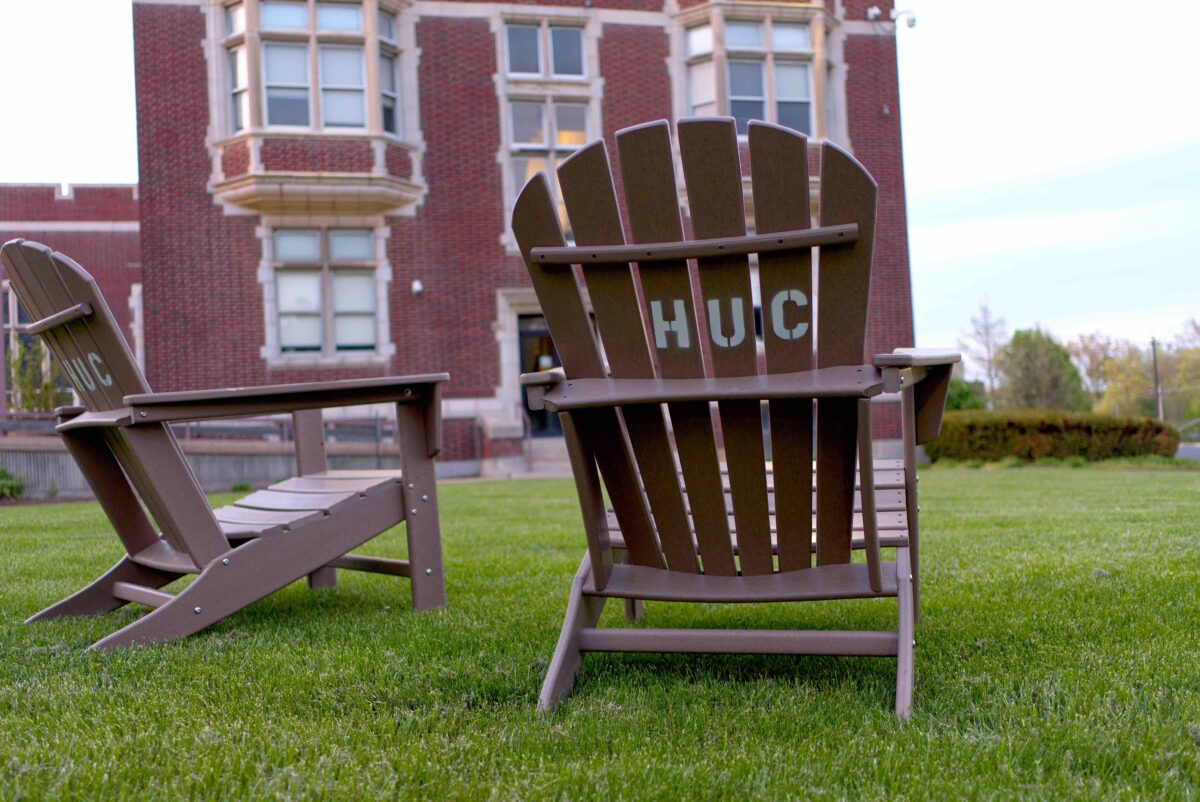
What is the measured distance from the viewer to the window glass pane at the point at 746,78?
17391mm

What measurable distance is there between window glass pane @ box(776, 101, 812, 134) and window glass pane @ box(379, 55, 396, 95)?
6.00m

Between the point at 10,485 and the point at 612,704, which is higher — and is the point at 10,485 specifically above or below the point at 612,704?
below

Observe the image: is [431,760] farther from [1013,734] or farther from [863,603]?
[863,603]

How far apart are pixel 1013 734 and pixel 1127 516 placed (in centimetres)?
486

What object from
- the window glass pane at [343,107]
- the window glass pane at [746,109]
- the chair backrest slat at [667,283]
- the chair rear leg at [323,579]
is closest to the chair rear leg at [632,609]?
the chair backrest slat at [667,283]

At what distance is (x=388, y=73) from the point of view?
647 inches

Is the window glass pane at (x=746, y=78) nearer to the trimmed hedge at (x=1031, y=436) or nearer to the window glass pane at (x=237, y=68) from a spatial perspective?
the trimmed hedge at (x=1031, y=436)

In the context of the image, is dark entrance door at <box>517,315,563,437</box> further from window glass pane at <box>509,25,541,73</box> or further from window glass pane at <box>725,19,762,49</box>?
window glass pane at <box>725,19,762,49</box>

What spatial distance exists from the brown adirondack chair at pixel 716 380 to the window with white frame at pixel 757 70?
15.3 metres

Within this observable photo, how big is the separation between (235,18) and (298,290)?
397 cm

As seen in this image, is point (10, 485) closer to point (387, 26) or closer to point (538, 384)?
point (387, 26)

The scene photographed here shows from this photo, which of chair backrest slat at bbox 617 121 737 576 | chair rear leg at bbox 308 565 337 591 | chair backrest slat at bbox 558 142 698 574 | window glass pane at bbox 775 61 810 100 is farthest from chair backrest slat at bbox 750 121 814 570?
window glass pane at bbox 775 61 810 100

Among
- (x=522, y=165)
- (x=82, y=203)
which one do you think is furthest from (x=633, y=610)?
(x=82, y=203)

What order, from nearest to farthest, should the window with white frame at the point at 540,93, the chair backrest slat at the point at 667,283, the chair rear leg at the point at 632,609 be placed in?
the chair backrest slat at the point at 667,283, the chair rear leg at the point at 632,609, the window with white frame at the point at 540,93
